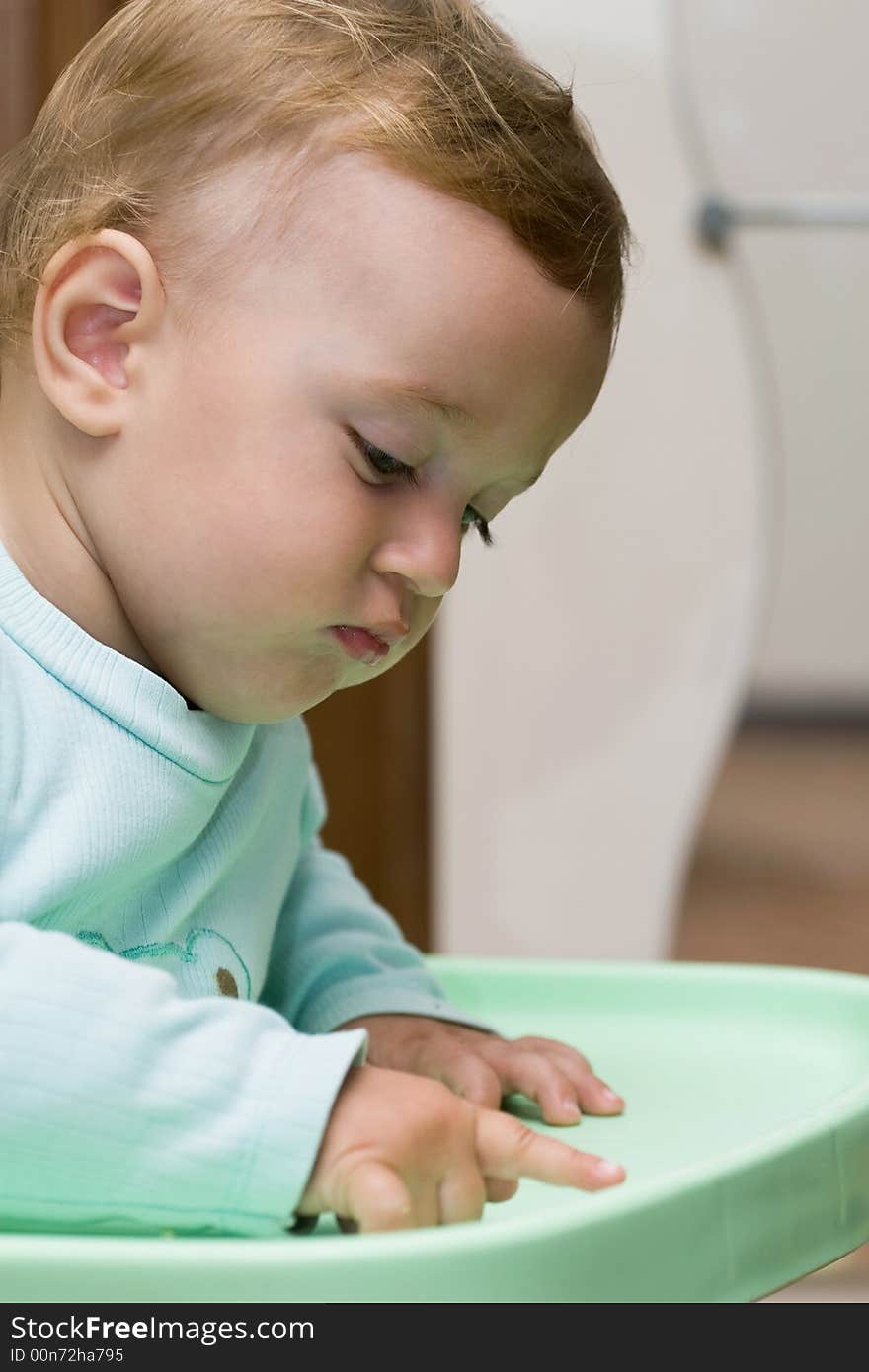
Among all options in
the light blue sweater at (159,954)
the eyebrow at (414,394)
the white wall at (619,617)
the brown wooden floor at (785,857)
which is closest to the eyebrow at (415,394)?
the eyebrow at (414,394)

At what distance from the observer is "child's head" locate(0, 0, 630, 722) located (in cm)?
43

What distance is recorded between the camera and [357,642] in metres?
0.46

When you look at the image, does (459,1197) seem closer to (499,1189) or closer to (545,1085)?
(499,1189)

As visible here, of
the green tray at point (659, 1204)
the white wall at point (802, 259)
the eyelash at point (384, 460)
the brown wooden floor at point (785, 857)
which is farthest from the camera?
the brown wooden floor at point (785, 857)

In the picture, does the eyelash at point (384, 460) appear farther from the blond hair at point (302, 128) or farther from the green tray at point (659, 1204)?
the green tray at point (659, 1204)

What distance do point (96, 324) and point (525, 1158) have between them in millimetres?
238

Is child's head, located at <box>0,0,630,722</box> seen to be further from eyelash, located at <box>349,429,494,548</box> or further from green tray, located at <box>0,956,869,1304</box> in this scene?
green tray, located at <box>0,956,869,1304</box>

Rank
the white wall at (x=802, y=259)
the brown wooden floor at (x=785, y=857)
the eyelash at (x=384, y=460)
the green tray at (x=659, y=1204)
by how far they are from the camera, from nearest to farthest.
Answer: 1. the green tray at (x=659, y=1204)
2. the eyelash at (x=384, y=460)
3. the white wall at (x=802, y=259)
4. the brown wooden floor at (x=785, y=857)

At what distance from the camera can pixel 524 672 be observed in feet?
4.04

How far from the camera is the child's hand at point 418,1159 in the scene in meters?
0.36

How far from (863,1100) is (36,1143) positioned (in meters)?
0.20

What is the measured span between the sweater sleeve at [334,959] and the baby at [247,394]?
0.05 meters

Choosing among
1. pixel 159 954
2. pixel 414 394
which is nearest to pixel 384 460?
pixel 414 394

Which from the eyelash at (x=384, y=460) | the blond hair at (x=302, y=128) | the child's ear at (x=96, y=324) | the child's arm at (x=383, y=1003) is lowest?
the child's arm at (x=383, y=1003)
